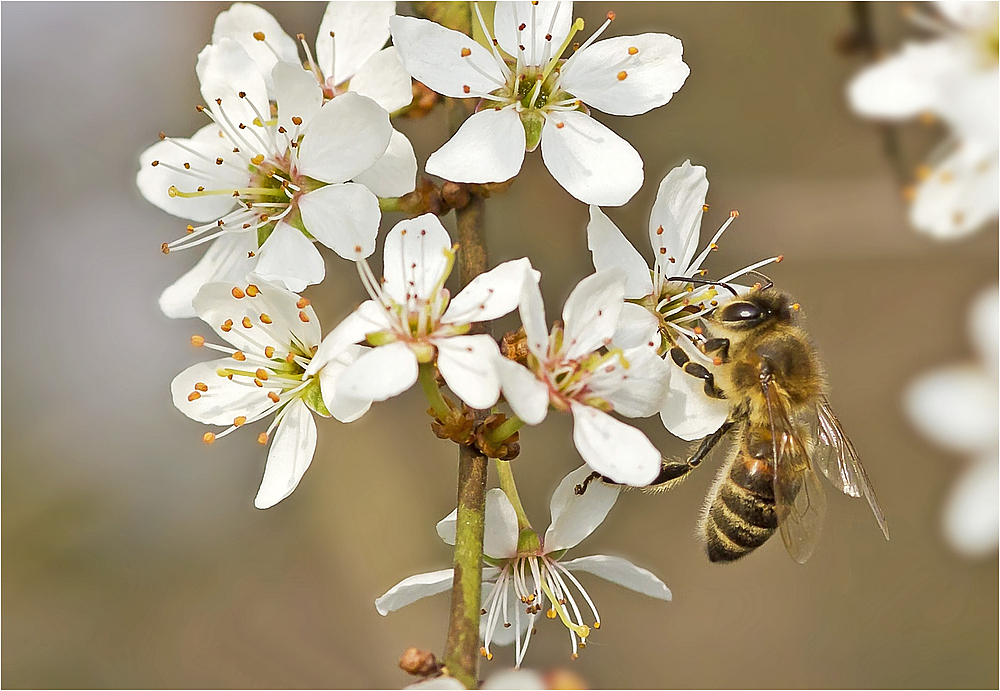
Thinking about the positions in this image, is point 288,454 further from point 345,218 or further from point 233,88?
point 233,88

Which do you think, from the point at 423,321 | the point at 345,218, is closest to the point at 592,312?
the point at 423,321

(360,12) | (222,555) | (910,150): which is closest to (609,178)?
(360,12)

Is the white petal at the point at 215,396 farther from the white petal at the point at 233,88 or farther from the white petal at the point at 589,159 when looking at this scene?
the white petal at the point at 589,159

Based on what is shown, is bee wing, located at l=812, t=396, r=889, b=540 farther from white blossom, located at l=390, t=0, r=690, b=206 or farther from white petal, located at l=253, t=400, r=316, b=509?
white petal, located at l=253, t=400, r=316, b=509

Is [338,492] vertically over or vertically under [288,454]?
under

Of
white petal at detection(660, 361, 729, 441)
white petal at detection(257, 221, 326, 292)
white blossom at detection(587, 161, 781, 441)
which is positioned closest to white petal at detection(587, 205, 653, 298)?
white blossom at detection(587, 161, 781, 441)

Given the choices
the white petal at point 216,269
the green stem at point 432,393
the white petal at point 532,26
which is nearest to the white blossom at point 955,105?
the white petal at point 532,26

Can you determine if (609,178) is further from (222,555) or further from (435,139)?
(222,555)
